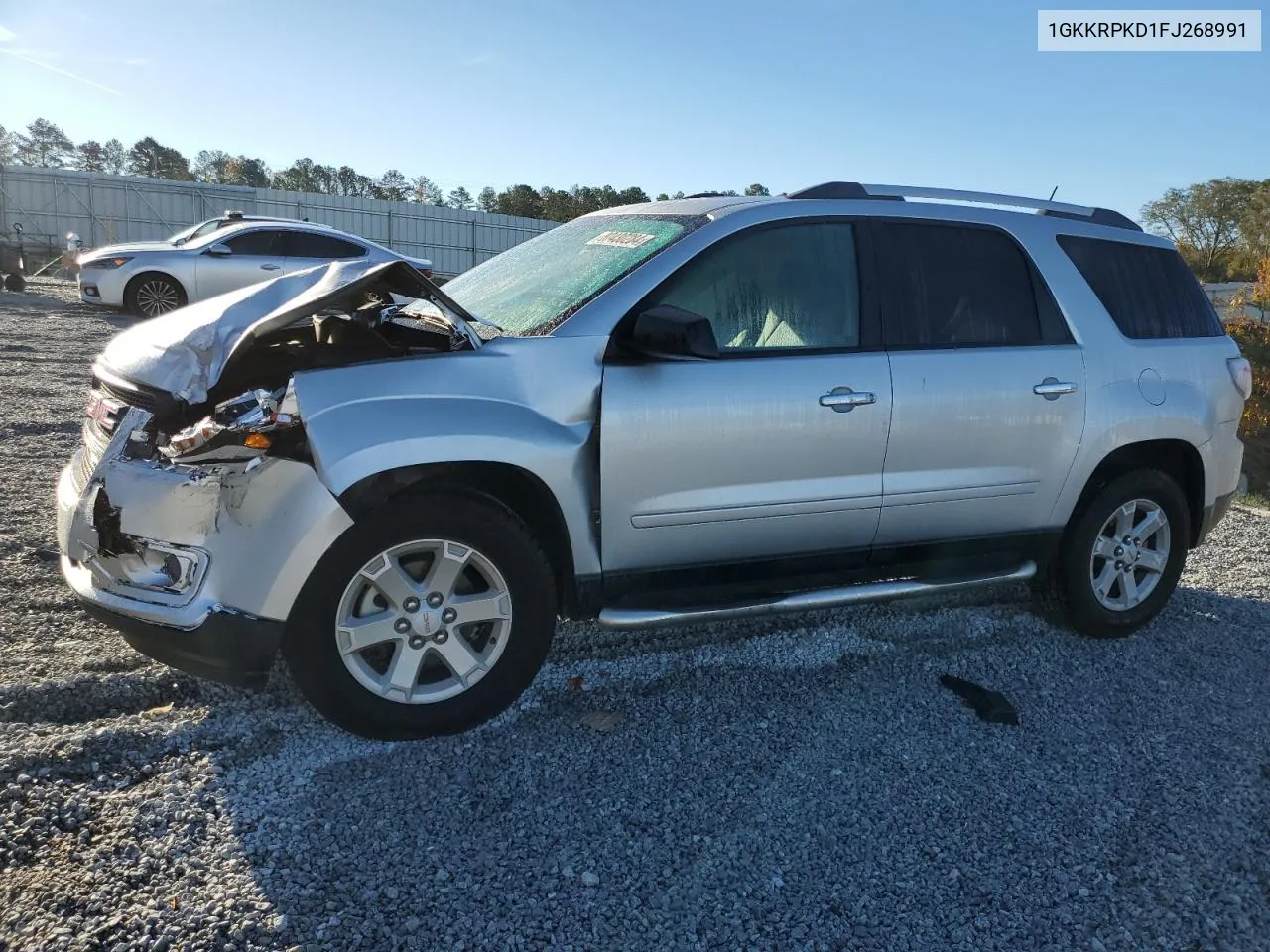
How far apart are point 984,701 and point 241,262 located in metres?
12.8

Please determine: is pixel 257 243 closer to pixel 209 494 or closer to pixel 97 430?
pixel 97 430

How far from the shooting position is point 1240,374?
468 centimetres

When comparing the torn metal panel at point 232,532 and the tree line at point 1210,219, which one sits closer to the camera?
the torn metal panel at point 232,532

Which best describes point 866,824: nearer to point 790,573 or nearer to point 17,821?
point 790,573

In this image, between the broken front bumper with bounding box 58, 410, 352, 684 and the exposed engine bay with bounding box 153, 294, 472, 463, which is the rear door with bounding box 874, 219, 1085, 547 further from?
the broken front bumper with bounding box 58, 410, 352, 684

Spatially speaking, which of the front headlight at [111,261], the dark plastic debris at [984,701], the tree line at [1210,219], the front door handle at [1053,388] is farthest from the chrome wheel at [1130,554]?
the tree line at [1210,219]

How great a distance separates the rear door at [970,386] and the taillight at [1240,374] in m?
1.06

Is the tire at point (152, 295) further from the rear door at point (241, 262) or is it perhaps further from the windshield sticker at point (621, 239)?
the windshield sticker at point (621, 239)

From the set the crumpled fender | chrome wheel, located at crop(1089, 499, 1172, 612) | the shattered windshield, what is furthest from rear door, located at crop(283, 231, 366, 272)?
chrome wheel, located at crop(1089, 499, 1172, 612)

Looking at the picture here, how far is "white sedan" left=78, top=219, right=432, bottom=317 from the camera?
13492 mm

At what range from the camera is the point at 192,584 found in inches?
117

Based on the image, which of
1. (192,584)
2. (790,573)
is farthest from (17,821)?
(790,573)

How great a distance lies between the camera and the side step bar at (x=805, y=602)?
3408 mm

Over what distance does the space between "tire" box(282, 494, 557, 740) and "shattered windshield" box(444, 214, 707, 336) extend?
792 millimetres
